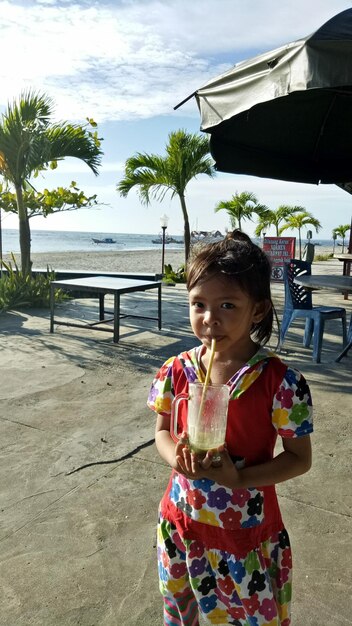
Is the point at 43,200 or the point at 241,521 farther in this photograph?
the point at 43,200

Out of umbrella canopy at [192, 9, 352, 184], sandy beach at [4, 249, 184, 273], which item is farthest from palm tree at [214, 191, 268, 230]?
umbrella canopy at [192, 9, 352, 184]

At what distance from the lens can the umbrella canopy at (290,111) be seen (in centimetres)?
267

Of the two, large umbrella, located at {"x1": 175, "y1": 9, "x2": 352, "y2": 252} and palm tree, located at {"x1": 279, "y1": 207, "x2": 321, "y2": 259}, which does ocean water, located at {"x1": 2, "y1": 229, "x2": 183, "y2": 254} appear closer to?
palm tree, located at {"x1": 279, "y1": 207, "x2": 321, "y2": 259}

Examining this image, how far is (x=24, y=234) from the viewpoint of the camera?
9.45 meters

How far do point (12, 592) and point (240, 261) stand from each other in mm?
1476

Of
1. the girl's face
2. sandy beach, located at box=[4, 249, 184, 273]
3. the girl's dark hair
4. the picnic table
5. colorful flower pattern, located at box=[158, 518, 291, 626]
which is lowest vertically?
sandy beach, located at box=[4, 249, 184, 273]

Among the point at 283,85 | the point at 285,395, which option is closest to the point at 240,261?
the point at 285,395

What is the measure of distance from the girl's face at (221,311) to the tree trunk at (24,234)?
8073mm

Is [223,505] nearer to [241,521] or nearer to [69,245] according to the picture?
[241,521]

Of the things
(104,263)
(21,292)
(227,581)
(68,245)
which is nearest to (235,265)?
(227,581)

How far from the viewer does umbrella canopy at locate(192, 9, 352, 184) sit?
2666 millimetres

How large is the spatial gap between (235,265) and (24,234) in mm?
8871

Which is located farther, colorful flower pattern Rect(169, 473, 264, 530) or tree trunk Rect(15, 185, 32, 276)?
tree trunk Rect(15, 185, 32, 276)

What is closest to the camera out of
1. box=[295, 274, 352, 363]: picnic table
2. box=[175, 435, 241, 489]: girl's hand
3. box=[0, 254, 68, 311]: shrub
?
box=[175, 435, 241, 489]: girl's hand
